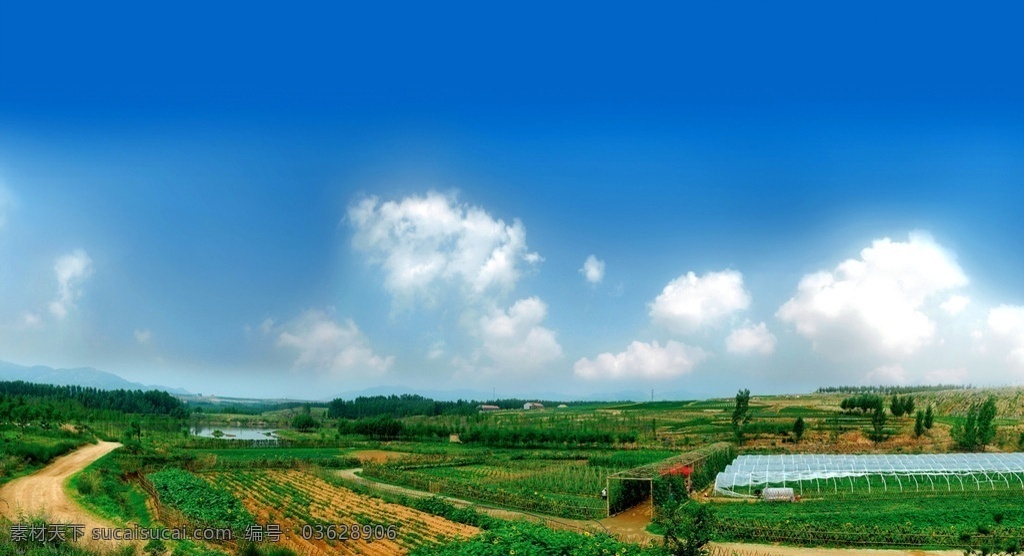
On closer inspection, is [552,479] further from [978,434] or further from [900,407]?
[900,407]

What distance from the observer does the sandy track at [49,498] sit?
2449cm

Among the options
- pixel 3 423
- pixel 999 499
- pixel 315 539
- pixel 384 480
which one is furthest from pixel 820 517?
pixel 3 423

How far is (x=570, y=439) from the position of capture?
71125 millimetres

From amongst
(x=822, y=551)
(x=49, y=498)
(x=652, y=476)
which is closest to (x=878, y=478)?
(x=652, y=476)

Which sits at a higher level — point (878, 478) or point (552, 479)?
point (878, 478)

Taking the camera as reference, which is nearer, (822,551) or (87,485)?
(822,551)

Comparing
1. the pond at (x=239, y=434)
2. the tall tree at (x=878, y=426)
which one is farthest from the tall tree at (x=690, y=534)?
the pond at (x=239, y=434)

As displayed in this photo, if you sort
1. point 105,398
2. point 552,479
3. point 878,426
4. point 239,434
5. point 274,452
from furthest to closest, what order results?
point 105,398
point 239,434
point 274,452
point 878,426
point 552,479

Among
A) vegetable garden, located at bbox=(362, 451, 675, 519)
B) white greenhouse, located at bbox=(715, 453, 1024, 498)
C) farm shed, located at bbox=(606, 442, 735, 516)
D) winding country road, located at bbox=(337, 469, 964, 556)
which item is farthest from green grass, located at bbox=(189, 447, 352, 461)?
white greenhouse, located at bbox=(715, 453, 1024, 498)

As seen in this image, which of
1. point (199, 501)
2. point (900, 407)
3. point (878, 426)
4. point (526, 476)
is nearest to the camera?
point (199, 501)

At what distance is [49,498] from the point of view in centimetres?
2962

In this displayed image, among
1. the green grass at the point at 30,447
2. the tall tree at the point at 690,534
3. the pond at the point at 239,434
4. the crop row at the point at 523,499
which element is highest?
the tall tree at the point at 690,534

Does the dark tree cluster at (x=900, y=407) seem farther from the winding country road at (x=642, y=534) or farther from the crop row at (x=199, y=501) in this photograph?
the crop row at (x=199, y=501)

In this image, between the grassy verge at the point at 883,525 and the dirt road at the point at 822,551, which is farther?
the grassy verge at the point at 883,525
